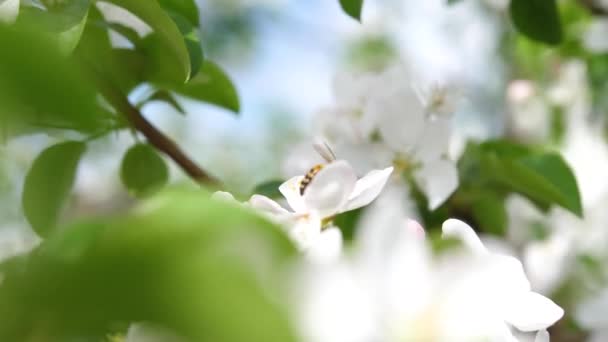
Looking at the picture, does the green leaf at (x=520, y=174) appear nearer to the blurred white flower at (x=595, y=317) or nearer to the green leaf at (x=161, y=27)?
the blurred white flower at (x=595, y=317)

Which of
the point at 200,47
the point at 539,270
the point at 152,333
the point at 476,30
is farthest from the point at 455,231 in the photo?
the point at 476,30

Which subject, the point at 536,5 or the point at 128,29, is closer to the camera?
the point at 128,29

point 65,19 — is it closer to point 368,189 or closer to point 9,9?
point 9,9

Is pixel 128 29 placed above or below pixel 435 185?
above

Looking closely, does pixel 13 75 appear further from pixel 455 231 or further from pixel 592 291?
pixel 592 291

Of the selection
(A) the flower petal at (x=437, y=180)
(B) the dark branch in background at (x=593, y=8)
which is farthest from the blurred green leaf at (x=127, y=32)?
(B) the dark branch in background at (x=593, y=8)

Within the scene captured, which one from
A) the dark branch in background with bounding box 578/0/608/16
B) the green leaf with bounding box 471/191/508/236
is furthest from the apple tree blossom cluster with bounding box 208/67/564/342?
the dark branch in background with bounding box 578/0/608/16
